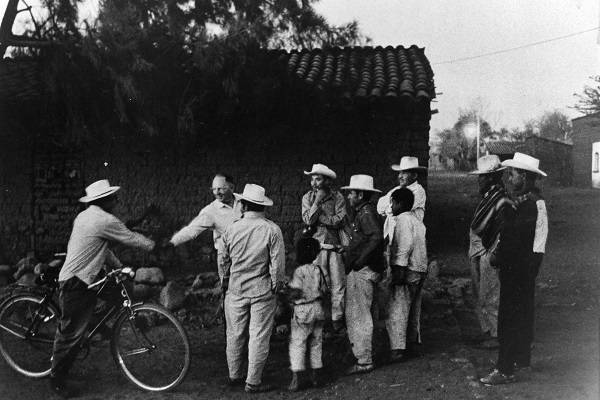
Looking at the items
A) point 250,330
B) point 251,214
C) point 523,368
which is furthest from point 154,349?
point 523,368

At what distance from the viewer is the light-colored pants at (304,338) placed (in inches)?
176

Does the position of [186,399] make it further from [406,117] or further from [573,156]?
[573,156]

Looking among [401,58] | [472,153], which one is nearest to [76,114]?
[401,58]

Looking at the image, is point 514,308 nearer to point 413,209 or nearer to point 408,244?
point 408,244

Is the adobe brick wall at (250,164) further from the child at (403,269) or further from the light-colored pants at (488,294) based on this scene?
the child at (403,269)

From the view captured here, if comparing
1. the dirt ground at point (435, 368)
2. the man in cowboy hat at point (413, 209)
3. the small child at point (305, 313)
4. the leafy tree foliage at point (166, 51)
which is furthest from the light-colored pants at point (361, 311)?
the leafy tree foliage at point (166, 51)

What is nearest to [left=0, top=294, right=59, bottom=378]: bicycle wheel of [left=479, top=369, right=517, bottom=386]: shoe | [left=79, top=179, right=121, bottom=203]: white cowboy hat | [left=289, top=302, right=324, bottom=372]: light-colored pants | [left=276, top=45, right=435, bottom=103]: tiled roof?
[left=79, top=179, right=121, bottom=203]: white cowboy hat

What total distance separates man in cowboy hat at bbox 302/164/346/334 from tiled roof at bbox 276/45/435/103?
3323 mm

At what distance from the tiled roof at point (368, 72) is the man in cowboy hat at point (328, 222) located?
131 inches

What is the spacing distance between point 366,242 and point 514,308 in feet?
4.29

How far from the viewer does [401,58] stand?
11344mm

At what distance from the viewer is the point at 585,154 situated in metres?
27.4

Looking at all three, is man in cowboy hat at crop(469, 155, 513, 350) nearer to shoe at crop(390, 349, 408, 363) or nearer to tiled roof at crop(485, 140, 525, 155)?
shoe at crop(390, 349, 408, 363)

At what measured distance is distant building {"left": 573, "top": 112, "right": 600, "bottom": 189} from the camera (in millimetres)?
26125
